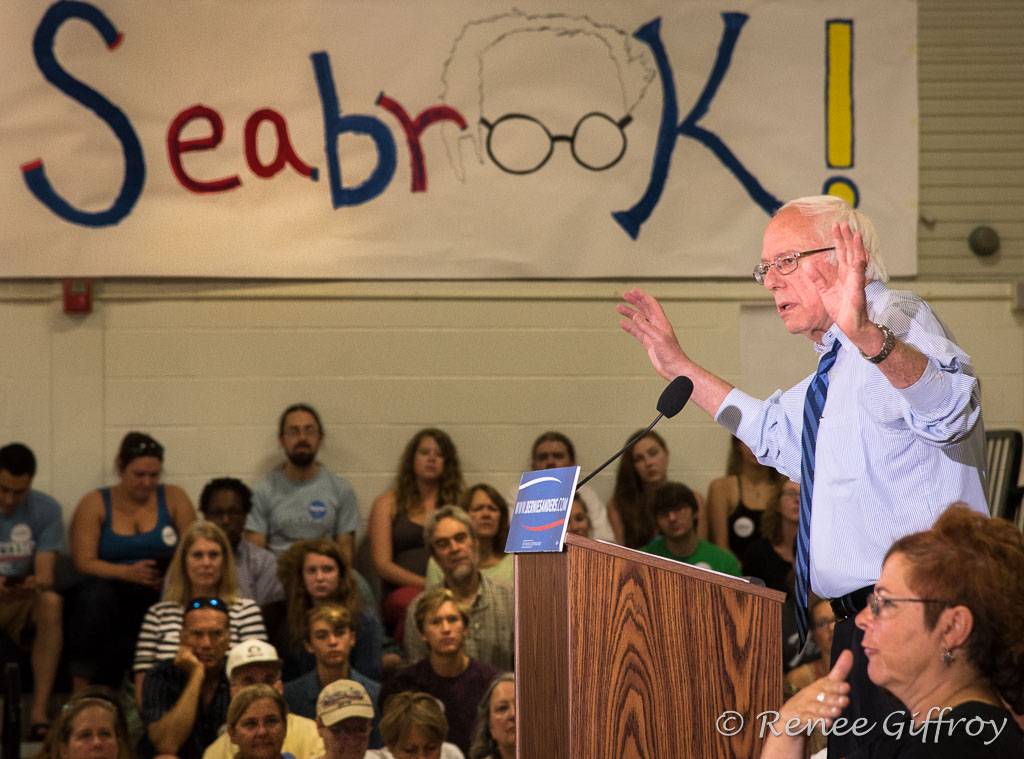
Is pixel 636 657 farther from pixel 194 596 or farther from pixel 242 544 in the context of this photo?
pixel 242 544

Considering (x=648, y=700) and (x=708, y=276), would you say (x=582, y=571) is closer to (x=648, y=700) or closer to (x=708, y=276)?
(x=648, y=700)

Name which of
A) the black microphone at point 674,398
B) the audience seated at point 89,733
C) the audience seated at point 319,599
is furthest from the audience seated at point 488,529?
the black microphone at point 674,398

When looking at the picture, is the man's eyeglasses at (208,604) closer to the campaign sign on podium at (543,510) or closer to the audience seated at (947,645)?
the campaign sign on podium at (543,510)

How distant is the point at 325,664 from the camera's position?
4.10 m

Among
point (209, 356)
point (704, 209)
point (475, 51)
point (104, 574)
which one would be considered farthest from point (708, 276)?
point (104, 574)

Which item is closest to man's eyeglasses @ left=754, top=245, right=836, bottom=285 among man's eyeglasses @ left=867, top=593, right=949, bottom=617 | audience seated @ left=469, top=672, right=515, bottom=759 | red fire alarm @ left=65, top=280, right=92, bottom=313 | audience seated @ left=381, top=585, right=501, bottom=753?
man's eyeglasses @ left=867, top=593, right=949, bottom=617

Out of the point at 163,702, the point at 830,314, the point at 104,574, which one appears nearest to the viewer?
the point at 830,314

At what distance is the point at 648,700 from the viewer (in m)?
1.79

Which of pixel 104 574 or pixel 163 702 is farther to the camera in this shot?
pixel 104 574

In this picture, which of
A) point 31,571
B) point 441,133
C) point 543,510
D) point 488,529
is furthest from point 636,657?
point 441,133

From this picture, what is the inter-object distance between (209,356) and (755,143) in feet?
9.19

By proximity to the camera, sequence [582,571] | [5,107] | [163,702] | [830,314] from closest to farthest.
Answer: [582,571] < [830,314] < [163,702] < [5,107]

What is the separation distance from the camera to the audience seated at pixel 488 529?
470 cm

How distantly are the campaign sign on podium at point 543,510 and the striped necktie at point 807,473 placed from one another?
441 millimetres
